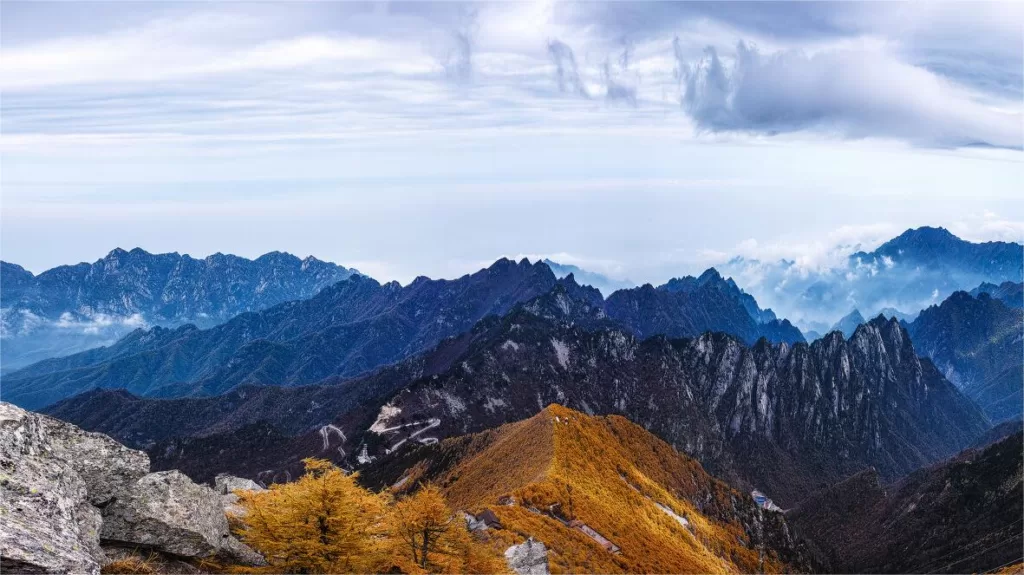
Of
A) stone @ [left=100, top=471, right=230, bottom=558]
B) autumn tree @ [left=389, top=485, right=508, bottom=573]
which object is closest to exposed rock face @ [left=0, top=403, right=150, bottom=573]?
stone @ [left=100, top=471, right=230, bottom=558]

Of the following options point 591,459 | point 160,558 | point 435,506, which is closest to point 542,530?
point 435,506

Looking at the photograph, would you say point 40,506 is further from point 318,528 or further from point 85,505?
point 318,528

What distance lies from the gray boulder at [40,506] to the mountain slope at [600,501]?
6388cm

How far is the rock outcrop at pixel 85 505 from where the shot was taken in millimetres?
24922

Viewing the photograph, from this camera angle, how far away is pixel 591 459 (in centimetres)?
15600

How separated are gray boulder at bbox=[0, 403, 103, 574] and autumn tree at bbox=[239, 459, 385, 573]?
33.3 ft

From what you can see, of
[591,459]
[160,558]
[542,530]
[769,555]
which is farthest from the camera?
[769,555]

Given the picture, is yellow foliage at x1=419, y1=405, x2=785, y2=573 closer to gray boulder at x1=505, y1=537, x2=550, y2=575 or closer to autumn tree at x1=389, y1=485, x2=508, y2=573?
gray boulder at x1=505, y1=537, x2=550, y2=575

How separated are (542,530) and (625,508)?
141 ft

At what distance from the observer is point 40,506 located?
27016mm

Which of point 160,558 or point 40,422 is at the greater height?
point 40,422

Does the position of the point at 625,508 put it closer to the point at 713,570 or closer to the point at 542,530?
the point at 713,570

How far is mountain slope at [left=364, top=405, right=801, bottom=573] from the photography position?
104312 mm

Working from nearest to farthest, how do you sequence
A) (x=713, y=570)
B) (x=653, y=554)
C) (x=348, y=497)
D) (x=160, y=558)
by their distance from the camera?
(x=160, y=558)
(x=348, y=497)
(x=653, y=554)
(x=713, y=570)
